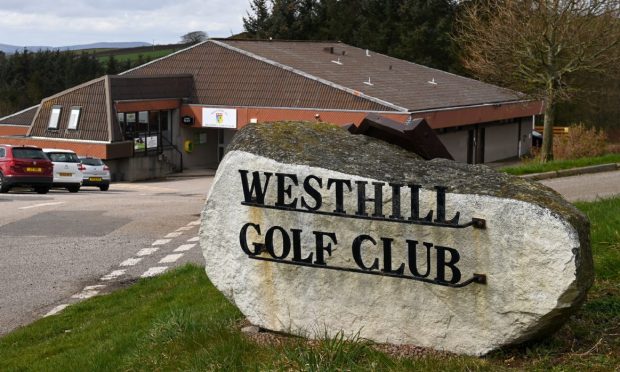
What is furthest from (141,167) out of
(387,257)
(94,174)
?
(387,257)

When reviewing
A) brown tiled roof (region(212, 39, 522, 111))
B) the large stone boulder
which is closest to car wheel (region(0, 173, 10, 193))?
brown tiled roof (region(212, 39, 522, 111))

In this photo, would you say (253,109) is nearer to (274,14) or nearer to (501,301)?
(274,14)

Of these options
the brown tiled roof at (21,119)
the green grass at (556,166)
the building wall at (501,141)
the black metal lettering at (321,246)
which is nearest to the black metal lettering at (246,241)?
the black metal lettering at (321,246)

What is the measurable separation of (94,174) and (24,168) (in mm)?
5883

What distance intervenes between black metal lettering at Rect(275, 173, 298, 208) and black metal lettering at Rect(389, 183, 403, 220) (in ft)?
2.71

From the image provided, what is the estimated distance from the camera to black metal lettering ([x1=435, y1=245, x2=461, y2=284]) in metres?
6.62

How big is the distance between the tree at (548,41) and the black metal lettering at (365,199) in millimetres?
23695

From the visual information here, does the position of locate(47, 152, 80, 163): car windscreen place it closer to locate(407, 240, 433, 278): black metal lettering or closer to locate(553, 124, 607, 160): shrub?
locate(553, 124, 607, 160): shrub

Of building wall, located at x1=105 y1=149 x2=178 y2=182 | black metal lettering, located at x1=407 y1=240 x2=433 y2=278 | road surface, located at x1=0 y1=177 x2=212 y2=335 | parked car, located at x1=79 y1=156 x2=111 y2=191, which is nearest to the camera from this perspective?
black metal lettering, located at x1=407 y1=240 x2=433 y2=278

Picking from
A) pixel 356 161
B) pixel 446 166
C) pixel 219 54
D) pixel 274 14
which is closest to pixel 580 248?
pixel 446 166

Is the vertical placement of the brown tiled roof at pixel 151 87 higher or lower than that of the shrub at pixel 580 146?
higher

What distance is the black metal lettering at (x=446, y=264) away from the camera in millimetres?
6617

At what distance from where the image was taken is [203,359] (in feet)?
22.3

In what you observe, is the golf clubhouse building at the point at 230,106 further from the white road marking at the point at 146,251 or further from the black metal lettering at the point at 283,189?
the black metal lettering at the point at 283,189
